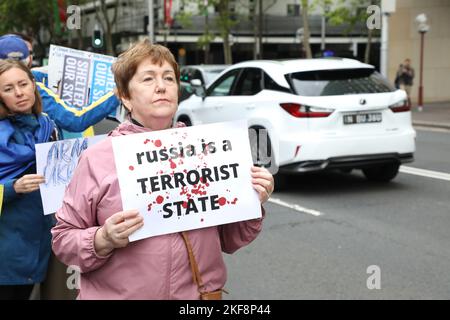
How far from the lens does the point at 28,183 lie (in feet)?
Result: 9.44

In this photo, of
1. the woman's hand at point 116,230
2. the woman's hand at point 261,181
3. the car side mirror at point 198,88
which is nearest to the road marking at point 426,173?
the car side mirror at point 198,88

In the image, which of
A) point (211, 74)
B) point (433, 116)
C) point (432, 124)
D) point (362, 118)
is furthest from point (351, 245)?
point (433, 116)

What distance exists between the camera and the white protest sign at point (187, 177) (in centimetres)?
209

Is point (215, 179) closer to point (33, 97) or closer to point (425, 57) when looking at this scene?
point (33, 97)

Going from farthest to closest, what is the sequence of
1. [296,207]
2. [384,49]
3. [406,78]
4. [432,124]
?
[406,78] → [384,49] → [432,124] → [296,207]

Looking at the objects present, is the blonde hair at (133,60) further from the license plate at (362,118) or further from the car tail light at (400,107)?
the car tail light at (400,107)

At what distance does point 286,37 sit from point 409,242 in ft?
153

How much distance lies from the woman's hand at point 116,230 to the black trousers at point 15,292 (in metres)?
1.23

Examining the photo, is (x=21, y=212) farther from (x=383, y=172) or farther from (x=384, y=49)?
(x=384, y=49)

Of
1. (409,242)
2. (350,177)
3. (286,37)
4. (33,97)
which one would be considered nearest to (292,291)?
(409,242)

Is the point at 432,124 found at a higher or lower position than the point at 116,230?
lower

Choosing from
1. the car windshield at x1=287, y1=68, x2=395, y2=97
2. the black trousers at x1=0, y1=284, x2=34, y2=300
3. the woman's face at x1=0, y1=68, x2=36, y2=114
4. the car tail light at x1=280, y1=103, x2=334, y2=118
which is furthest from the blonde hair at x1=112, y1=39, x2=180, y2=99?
the car windshield at x1=287, y1=68, x2=395, y2=97

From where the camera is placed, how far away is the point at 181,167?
2.14 meters

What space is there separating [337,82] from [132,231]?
659 cm
